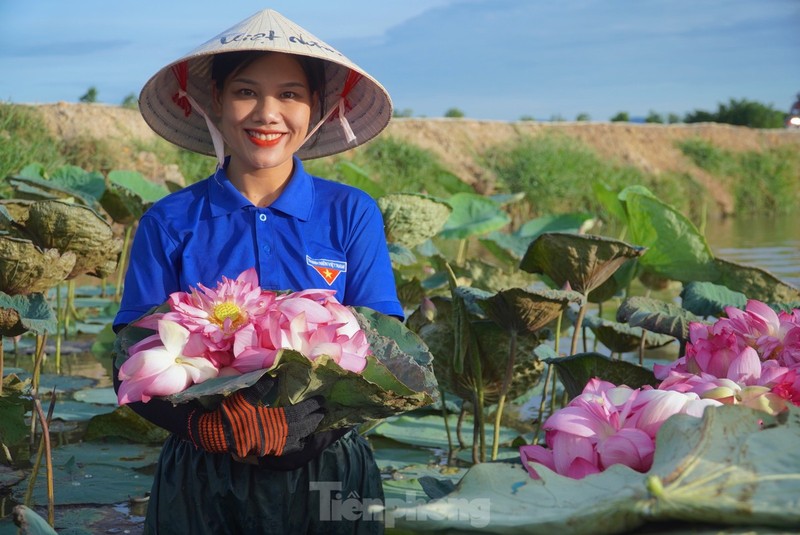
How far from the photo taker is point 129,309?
1651mm

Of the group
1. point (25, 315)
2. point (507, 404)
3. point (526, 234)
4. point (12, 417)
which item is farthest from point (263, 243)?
point (526, 234)

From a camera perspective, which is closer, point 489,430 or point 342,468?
point 342,468

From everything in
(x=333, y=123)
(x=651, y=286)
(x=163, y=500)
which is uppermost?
(x=333, y=123)

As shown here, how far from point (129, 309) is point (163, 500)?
357 millimetres

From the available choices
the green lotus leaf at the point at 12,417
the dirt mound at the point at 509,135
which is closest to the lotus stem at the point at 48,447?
the green lotus leaf at the point at 12,417

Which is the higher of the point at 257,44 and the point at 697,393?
the point at 257,44

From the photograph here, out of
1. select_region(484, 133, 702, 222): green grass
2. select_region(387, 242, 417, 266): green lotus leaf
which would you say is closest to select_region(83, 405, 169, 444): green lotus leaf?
select_region(387, 242, 417, 266): green lotus leaf

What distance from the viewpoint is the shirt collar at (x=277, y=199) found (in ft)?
5.84

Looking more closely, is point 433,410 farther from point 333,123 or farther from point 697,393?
point 697,393

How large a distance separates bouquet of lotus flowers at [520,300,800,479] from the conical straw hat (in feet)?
2.80

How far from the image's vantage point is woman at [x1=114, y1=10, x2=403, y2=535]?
165 centimetres

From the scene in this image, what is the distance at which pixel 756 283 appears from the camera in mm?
2820

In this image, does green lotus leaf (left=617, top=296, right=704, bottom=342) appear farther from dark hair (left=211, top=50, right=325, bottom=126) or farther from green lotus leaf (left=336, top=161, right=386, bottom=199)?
green lotus leaf (left=336, top=161, right=386, bottom=199)

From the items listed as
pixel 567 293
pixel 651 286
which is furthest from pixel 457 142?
pixel 567 293
